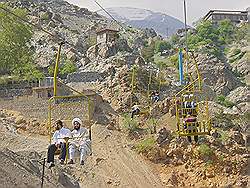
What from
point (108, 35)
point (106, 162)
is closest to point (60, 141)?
point (106, 162)

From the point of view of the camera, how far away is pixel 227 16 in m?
102

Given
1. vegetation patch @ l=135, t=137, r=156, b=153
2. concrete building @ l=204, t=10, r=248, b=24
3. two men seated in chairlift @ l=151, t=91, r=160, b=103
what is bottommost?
vegetation patch @ l=135, t=137, r=156, b=153

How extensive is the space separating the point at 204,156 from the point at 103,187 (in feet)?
19.9

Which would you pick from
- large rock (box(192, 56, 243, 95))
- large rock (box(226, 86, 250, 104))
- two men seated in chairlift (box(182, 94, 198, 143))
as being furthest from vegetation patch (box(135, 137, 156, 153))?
large rock (box(192, 56, 243, 95))

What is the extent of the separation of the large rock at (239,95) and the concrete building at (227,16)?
5399 centimetres

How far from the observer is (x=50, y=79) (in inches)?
1368

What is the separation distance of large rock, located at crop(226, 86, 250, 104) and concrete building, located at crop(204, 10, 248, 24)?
54.0 m

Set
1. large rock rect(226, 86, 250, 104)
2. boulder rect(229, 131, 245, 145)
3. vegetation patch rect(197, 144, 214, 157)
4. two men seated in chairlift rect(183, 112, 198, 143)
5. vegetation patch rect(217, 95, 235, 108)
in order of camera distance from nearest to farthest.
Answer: two men seated in chairlift rect(183, 112, 198, 143) → vegetation patch rect(197, 144, 214, 157) → boulder rect(229, 131, 245, 145) → vegetation patch rect(217, 95, 235, 108) → large rock rect(226, 86, 250, 104)

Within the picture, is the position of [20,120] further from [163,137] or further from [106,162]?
[163,137]

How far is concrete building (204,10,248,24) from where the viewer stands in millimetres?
100438

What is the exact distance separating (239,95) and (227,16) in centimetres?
5940

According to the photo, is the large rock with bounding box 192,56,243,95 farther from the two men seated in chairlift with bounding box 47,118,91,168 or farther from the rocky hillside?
the two men seated in chairlift with bounding box 47,118,91,168

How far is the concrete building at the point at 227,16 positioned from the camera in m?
100

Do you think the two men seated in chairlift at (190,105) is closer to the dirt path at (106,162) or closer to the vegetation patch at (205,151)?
the dirt path at (106,162)
